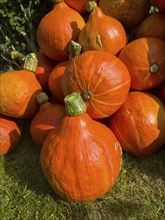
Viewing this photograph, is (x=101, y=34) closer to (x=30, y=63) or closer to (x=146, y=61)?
(x=146, y=61)

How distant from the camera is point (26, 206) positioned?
8.63ft

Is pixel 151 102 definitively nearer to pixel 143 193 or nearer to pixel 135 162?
pixel 135 162

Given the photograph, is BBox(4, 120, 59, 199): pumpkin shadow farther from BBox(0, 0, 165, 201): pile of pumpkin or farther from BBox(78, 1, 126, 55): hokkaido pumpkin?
A: BBox(78, 1, 126, 55): hokkaido pumpkin

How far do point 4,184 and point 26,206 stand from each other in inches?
12.9

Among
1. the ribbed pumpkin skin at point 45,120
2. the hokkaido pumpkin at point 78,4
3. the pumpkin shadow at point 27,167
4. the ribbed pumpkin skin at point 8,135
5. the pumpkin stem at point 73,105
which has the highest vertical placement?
the hokkaido pumpkin at point 78,4

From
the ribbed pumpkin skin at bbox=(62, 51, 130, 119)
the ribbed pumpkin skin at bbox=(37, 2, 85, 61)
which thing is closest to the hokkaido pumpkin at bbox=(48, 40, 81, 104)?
the ribbed pumpkin skin at bbox=(37, 2, 85, 61)

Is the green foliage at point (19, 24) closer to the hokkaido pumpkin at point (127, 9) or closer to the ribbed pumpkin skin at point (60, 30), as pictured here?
the ribbed pumpkin skin at point (60, 30)

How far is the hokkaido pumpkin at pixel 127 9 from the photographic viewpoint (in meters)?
3.20

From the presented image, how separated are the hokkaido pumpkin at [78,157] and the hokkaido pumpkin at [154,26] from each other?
3.67 feet

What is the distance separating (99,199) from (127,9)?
1.71 m

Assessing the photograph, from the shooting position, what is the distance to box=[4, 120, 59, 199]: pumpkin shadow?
9.16ft

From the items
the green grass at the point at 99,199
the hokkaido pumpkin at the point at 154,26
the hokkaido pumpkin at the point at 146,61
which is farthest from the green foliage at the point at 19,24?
the green grass at the point at 99,199

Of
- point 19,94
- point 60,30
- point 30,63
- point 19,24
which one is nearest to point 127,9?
point 60,30

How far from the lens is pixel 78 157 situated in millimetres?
2414
